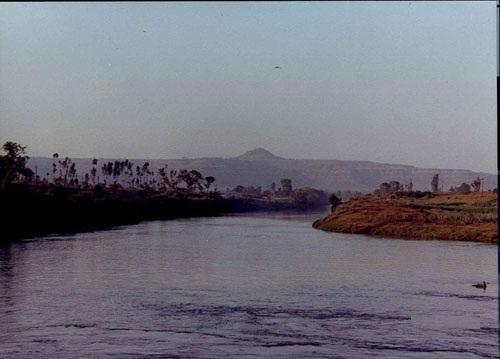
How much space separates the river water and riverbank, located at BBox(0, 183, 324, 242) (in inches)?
1052

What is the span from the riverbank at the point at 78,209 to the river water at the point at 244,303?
2673 cm

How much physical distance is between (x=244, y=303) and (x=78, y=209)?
75.7m

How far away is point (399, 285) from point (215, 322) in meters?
14.3

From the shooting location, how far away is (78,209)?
4085 inches

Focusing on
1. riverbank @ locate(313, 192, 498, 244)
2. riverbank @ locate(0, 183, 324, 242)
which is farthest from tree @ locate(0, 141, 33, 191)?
riverbank @ locate(313, 192, 498, 244)

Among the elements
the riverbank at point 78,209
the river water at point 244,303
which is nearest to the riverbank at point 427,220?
the river water at point 244,303

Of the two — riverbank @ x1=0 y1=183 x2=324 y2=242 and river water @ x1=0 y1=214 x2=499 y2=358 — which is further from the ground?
riverbank @ x1=0 y1=183 x2=324 y2=242

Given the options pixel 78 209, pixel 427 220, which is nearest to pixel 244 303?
pixel 427 220

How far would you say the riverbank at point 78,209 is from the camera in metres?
85.5

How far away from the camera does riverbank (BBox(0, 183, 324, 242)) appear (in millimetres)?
85500

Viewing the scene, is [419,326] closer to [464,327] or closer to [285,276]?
[464,327]

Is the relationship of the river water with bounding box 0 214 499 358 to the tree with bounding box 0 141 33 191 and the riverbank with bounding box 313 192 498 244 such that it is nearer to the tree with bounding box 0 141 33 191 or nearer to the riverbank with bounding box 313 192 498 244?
the riverbank with bounding box 313 192 498 244

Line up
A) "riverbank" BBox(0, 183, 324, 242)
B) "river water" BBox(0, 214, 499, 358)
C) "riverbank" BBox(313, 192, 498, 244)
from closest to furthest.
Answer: "river water" BBox(0, 214, 499, 358) → "riverbank" BBox(313, 192, 498, 244) → "riverbank" BBox(0, 183, 324, 242)

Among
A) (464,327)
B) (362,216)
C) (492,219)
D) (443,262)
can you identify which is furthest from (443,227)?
(464,327)
